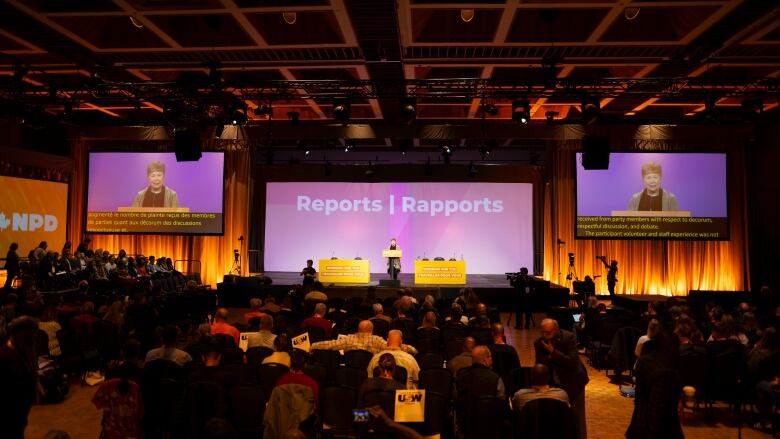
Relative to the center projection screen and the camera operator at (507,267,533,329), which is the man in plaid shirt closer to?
the camera operator at (507,267,533,329)

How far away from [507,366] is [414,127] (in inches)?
467

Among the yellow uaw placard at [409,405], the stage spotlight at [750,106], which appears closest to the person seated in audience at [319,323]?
the yellow uaw placard at [409,405]

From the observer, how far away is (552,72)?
10766 millimetres

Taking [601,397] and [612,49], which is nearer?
[601,397]

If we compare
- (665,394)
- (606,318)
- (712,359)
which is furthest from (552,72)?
(665,394)

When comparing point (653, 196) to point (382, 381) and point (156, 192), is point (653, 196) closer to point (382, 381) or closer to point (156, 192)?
point (382, 381)

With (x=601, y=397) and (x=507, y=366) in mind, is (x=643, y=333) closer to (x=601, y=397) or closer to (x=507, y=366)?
(x=601, y=397)

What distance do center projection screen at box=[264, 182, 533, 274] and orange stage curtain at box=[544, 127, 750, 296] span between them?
2.59 m

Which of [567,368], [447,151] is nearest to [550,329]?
[567,368]

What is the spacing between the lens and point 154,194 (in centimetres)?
1797

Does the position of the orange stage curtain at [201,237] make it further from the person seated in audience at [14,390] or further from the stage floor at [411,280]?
the person seated in audience at [14,390]

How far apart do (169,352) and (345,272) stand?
10104mm

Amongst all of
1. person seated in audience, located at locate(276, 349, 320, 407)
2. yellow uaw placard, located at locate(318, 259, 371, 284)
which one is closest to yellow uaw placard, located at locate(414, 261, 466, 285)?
yellow uaw placard, located at locate(318, 259, 371, 284)

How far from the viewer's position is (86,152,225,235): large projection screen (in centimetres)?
1767
